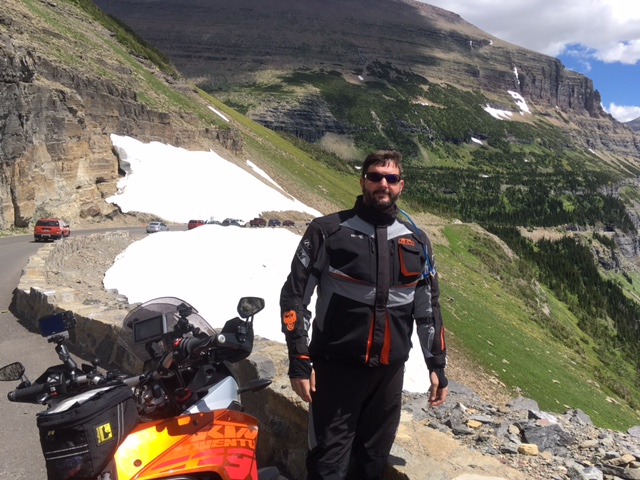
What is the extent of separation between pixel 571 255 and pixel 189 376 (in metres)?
112

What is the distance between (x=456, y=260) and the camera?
3962 cm

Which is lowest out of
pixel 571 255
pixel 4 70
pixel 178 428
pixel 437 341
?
pixel 571 255

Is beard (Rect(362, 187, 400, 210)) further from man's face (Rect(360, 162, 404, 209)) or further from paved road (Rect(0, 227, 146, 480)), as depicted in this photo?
paved road (Rect(0, 227, 146, 480))

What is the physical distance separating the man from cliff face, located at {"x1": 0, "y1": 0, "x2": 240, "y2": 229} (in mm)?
29087

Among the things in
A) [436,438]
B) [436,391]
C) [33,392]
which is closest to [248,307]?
[33,392]

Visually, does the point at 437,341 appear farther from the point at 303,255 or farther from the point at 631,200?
the point at 631,200

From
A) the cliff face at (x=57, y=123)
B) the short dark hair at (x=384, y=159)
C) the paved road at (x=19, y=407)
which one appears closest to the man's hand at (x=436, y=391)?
the short dark hair at (x=384, y=159)

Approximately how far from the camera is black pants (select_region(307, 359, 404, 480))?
341cm

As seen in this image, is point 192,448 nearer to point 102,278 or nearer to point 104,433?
point 104,433

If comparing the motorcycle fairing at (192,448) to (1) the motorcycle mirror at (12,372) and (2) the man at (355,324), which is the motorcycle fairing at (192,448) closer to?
(2) the man at (355,324)

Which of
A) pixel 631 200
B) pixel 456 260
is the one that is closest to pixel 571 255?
pixel 456 260

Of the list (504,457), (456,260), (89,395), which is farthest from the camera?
(456,260)

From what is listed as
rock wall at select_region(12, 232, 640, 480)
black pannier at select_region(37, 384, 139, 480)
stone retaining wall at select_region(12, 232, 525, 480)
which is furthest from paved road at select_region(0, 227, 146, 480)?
black pannier at select_region(37, 384, 139, 480)

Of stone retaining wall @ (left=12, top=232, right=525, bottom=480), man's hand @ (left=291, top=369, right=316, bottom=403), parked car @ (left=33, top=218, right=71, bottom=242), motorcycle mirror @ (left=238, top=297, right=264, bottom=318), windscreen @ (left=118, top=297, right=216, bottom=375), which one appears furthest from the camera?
parked car @ (left=33, top=218, right=71, bottom=242)
